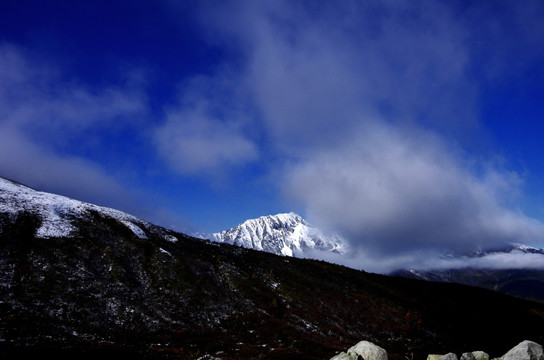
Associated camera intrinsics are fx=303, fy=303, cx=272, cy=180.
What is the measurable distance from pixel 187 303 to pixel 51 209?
3130cm

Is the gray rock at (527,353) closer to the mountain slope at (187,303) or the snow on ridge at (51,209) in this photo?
the mountain slope at (187,303)

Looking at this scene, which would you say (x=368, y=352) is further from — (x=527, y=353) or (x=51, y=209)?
(x=51, y=209)

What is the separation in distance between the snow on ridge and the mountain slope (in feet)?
0.98

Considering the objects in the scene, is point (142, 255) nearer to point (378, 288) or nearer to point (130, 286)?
point (130, 286)

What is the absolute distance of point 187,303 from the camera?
4397cm

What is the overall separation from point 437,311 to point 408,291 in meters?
11.0

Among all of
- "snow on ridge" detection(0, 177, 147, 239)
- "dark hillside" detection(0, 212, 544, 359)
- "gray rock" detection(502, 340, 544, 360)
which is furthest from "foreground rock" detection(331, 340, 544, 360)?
"snow on ridge" detection(0, 177, 147, 239)

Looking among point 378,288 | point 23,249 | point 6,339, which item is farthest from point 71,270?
point 378,288

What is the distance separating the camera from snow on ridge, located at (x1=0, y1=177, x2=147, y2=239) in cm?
4819

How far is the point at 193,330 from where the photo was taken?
37594mm

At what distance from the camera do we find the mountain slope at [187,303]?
3077cm

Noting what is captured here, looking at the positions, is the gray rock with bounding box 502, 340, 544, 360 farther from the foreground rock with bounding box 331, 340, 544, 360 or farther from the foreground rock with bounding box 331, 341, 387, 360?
the foreground rock with bounding box 331, 341, 387, 360

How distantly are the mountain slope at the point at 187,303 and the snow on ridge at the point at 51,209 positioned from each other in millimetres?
298

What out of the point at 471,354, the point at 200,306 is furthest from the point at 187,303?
the point at 471,354
